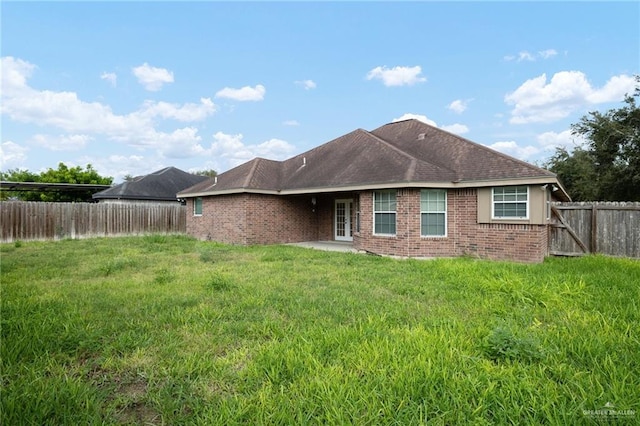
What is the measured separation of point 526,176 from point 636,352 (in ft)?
23.3

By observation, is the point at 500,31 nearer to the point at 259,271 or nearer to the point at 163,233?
the point at 259,271

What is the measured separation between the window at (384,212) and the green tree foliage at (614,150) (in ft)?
56.4

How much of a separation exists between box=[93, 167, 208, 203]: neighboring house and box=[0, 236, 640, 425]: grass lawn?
17.5 meters

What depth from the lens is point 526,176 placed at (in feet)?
30.6

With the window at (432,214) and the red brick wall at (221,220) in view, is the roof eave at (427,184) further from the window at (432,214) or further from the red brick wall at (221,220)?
the red brick wall at (221,220)

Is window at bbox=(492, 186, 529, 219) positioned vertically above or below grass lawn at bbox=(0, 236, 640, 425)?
above

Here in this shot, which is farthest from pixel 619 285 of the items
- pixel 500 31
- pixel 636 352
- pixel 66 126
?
pixel 66 126

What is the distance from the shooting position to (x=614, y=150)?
786 inches

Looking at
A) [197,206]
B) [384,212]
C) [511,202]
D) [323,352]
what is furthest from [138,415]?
[197,206]

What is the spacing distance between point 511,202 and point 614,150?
1640cm

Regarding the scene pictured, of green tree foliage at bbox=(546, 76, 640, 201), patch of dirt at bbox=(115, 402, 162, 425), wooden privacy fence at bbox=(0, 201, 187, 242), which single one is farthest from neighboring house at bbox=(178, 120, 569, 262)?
green tree foliage at bbox=(546, 76, 640, 201)

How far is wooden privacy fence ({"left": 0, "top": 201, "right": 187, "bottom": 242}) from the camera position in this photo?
49.4 feet

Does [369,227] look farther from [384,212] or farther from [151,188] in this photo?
[151,188]

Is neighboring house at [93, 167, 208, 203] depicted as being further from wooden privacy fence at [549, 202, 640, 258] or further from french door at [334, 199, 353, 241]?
wooden privacy fence at [549, 202, 640, 258]
